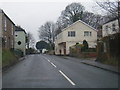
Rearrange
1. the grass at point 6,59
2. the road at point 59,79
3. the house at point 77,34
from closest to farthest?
the road at point 59,79
the grass at point 6,59
the house at point 77,34

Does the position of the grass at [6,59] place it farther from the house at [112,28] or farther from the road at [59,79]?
the house at [112,28]

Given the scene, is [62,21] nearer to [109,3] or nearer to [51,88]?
[109,3]

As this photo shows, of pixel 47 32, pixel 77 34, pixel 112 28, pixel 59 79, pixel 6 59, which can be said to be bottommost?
pixel 59 79

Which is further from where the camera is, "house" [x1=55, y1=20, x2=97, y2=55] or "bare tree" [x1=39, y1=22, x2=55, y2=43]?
"bare tree" [x1=39, y1=22, x2=55, y2=43]

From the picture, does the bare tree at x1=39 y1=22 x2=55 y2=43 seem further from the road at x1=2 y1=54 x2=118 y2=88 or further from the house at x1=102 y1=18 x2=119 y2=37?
the road at x1=2 y1=54 x2=118 y2=88

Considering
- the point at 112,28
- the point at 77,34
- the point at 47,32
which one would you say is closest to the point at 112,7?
the point at 112,28

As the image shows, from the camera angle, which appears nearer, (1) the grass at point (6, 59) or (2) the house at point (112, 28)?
(2) the house at point (112, 28)

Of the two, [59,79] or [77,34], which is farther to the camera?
[77,34]

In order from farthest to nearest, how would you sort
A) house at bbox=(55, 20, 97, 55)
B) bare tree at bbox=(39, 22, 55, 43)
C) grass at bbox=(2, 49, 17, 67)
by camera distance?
bare tree at bbox=(39, 22, 55, 43)
house at bbox=(55, 20, 97, 55)
grass at bbox=(2, 49, 17, 67)

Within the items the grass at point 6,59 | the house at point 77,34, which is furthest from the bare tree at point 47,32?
the grass at point 6,59

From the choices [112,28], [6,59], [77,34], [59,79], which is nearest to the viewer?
[59,79]

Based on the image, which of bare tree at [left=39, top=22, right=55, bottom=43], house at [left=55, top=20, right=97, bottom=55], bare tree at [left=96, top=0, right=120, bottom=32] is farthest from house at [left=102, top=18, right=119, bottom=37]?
bare tree at [left=39, top=22, right=55, bottom=43]

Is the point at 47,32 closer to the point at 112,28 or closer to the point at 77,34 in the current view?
the point at 77,34

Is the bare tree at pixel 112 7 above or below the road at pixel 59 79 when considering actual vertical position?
above
